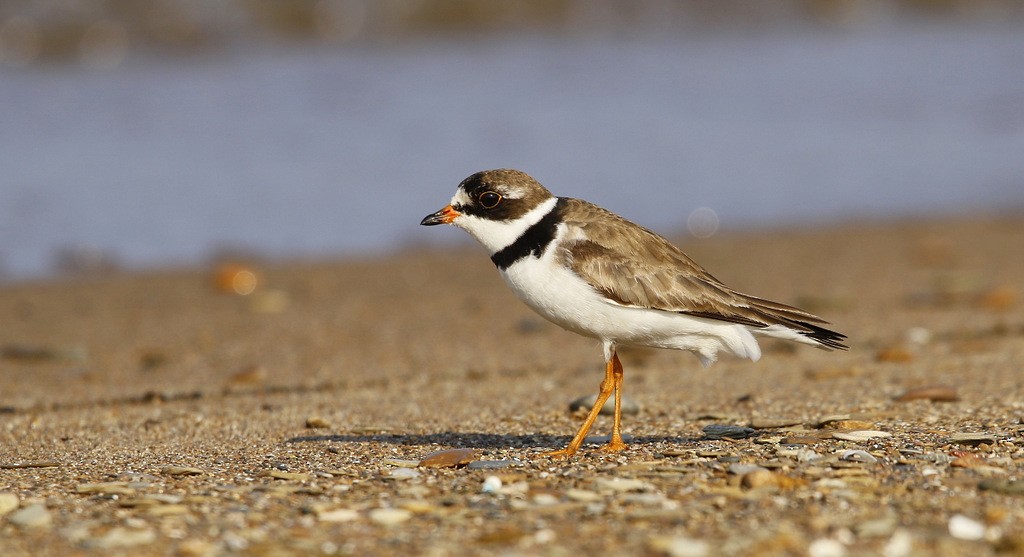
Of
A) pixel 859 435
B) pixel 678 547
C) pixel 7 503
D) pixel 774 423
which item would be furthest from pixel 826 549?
pixel 7 503

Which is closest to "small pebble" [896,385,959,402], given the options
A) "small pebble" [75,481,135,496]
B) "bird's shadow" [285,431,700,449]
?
"bird's shadow" [285,431,700,449]

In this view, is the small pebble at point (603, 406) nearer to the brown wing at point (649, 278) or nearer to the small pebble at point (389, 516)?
the brown wing at point (649, 278)

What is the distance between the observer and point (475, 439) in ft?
18.9

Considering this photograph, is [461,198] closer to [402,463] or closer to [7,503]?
[402,463]

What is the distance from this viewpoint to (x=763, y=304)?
5469mm

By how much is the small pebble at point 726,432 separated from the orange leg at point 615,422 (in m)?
0.38

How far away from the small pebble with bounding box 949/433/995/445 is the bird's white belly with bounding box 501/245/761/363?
0.84m

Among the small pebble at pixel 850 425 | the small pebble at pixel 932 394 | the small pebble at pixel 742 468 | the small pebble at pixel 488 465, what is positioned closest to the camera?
the small pebble at pixel 742 468

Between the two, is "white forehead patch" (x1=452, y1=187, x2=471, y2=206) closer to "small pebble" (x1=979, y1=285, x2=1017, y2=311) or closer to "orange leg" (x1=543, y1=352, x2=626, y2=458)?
"orange leg" (x1=543, y1=352, x2=626, y2=458)

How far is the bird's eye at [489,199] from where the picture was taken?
18.1ft

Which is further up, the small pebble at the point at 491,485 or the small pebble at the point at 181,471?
the small pebble at the point at 491,485

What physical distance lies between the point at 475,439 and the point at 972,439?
2057mm

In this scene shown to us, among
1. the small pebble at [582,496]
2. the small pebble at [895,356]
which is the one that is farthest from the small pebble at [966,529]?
the small pebble at [895,356]

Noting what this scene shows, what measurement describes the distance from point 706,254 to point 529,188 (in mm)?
5681
